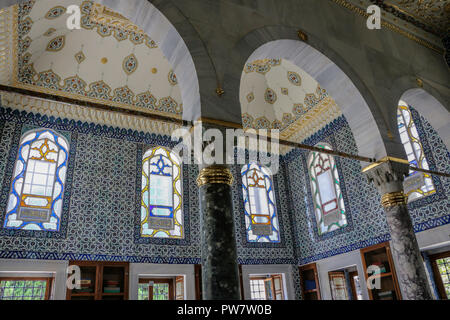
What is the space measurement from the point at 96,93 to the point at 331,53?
5.53 m

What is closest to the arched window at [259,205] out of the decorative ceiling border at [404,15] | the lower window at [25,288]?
the lower window at [25,288]

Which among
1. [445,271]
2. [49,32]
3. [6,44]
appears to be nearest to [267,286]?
[445,271]

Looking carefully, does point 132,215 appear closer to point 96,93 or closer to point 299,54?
point 96,93

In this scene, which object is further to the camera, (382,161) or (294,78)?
(294,78)

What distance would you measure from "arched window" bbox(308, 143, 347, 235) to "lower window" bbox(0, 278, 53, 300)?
19.9 ft

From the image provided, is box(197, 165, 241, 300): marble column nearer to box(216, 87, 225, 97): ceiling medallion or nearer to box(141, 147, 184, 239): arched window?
box(216, 87, 225, 97): ceiling medallion

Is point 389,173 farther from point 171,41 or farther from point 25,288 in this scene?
point 25,288

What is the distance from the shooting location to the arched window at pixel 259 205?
9328 mm

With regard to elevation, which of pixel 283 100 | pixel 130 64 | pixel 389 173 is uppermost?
pixel 130 64

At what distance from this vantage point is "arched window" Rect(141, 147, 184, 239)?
8258 millimetres

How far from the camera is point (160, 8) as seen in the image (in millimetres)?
3795

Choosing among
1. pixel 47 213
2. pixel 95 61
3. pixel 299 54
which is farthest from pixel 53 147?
pixel 299 54

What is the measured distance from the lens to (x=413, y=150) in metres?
7.27

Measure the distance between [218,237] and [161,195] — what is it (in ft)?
18.4
